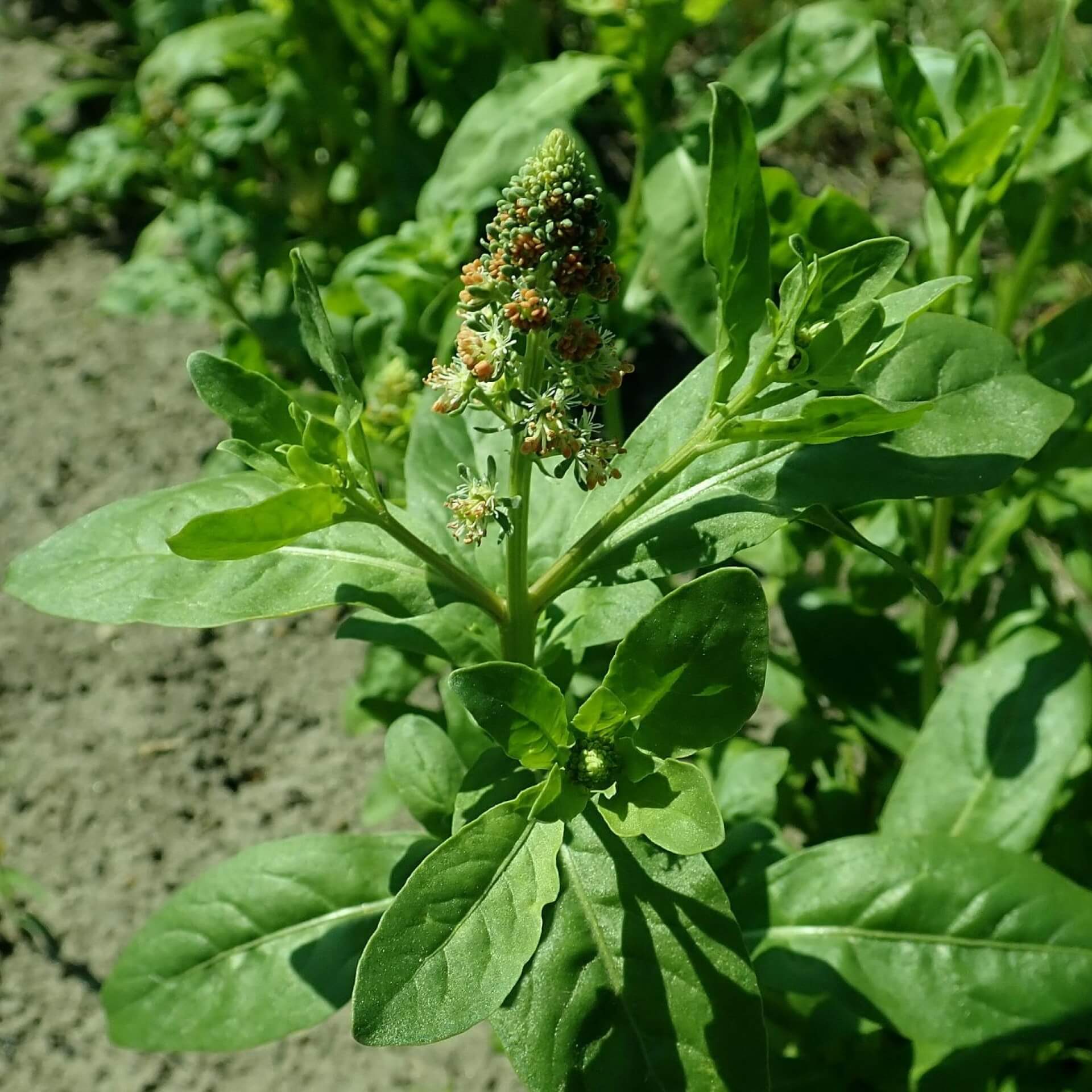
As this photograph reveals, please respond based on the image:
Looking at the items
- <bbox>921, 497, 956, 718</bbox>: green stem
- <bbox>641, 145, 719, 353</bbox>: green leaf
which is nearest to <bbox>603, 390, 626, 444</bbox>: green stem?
<bbox>641, 145, 719, 353</bbox>: green leaf

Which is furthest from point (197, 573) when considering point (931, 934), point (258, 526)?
point (931, 934)

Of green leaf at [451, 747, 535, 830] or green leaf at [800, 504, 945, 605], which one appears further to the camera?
green leaf at [451, 747, 535, 830]

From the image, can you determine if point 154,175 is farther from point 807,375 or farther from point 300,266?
point 807,375

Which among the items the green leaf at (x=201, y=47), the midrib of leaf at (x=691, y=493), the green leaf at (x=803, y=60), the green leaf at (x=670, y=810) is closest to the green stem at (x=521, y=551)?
the midrib of leaf at (x=691, y=493)

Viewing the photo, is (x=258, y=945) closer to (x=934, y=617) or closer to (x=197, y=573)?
(x=197, y=573)

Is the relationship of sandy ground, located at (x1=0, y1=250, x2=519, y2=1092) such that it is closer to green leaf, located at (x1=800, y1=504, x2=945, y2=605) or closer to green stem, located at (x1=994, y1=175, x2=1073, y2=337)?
green leaf, located at (x1=800, y1=504, x2=945, y2=605)
